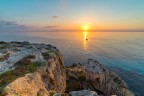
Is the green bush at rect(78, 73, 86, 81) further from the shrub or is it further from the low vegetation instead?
the low vegetation

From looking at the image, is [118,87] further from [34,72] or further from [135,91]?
[34,72]

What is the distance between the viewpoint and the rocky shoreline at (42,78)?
80.9ft

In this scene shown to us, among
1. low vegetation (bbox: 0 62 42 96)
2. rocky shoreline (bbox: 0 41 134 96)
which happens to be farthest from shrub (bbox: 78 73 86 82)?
low vegetation (bbox: 0 62 42 96)

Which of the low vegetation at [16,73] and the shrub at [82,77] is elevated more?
the low vegetation at [16,73]

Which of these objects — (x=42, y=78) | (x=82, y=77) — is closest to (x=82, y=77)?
(x=82, y=77)

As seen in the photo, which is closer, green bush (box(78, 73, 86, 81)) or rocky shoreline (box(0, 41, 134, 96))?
rocky shoreline (box(0, 41, 134, 96))

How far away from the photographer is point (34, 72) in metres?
30.9

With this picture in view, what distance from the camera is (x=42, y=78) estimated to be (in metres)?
33.2

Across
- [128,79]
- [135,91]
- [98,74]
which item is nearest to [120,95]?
[98,74]

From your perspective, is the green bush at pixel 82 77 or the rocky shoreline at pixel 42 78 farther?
the green bush at pixel 82 77

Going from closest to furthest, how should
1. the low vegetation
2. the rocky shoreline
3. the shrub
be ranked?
1. the rocky shoreline
2. the low vegetation
3. the shrub

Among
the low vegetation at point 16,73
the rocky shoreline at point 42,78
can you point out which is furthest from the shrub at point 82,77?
the low vegetation at point 16,73

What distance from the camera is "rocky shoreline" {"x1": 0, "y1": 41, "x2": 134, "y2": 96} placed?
24656 mm

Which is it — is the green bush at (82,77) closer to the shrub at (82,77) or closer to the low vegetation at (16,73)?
the shrub at (82,77)
